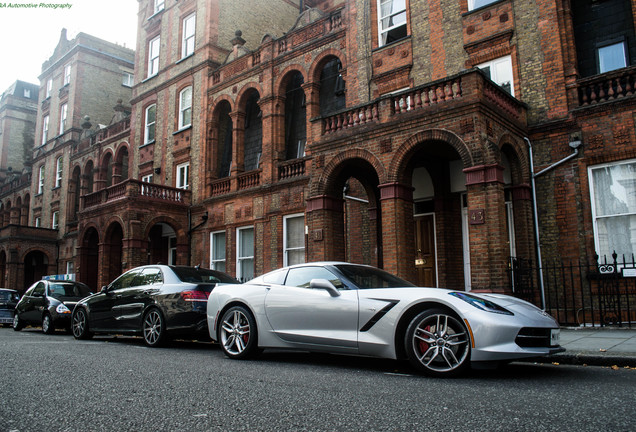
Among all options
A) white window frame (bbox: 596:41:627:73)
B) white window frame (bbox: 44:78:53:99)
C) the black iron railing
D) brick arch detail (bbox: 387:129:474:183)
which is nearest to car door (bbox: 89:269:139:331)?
brick arch detail (bbox: 387:129:474:183)

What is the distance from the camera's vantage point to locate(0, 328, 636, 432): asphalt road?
3607mm

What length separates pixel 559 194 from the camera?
41.0 feet

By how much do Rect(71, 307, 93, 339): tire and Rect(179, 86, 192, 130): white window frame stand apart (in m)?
14.7

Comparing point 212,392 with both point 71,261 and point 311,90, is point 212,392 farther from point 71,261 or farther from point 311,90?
point 71,261

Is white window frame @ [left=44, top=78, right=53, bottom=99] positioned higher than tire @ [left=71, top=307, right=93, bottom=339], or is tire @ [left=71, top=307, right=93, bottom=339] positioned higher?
white window frame @ [left=44, top=78, right=53, bottom=99]

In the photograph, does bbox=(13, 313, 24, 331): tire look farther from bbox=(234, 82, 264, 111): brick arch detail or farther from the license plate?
the license plate

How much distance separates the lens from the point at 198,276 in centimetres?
1006

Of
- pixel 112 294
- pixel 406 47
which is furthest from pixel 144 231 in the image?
pixel 406 47

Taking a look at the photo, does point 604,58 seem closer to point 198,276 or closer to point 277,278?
point 277,278

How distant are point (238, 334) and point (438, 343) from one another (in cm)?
321

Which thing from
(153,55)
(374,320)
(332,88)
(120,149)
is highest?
(153,55)

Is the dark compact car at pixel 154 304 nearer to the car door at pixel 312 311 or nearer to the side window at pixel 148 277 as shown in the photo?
the side window at pixel 148 277

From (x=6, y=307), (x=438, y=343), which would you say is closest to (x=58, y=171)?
(x=6, y=307)

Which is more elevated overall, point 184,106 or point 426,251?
point 184,106
